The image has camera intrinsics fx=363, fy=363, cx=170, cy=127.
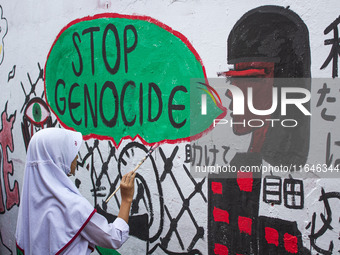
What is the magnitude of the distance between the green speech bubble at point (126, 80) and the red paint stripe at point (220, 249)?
86cm

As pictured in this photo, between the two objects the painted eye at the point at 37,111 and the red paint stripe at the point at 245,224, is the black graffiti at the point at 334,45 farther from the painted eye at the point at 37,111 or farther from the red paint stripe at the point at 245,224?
the painted eye at the point at 37,111

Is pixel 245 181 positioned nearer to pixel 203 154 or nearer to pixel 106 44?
pixel 203 154

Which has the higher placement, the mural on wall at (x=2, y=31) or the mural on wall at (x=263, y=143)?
the mural on wall at (x=2, y=31)

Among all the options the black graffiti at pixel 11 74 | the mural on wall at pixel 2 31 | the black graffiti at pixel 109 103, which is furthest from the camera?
the mural on wall at pixel 2 31

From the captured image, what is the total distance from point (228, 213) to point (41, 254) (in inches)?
50.9

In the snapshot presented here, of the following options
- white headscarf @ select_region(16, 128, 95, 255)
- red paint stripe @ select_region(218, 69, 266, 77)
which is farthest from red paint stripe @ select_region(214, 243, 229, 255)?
red paint stripe @ select_region(218, 69, 266, 77)

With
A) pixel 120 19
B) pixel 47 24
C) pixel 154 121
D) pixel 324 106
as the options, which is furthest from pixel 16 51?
pixel 324 106

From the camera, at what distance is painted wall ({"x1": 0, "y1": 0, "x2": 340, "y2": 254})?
7.29 ft

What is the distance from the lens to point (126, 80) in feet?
10.9

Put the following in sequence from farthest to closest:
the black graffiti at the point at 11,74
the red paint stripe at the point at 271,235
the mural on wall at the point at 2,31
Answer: the mural on wall at the point at 2,31
the black graffiti at the point at 11,74
the red paint stripe at the point at 271,235

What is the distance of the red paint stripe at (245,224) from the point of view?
8.27ft

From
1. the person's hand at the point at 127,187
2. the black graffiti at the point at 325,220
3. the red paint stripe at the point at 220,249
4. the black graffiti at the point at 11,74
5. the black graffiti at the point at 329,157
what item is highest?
the black graffiti at the point at 11,74

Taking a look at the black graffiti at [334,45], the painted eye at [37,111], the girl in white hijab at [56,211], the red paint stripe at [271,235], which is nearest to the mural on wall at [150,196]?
the red paint stripe at [271,235]

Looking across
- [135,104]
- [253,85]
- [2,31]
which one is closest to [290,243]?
[253,85]
